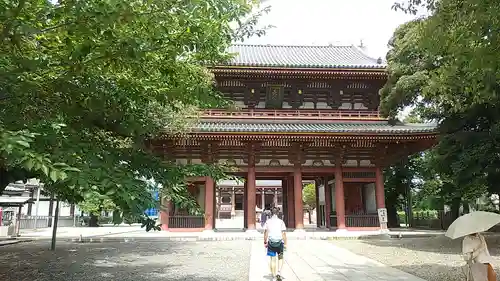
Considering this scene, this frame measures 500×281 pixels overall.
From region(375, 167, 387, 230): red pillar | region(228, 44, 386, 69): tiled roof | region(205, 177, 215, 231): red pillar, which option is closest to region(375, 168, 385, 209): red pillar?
region(375, 167, 387, 230): red pillar

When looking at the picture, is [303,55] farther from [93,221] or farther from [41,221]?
[41,221]

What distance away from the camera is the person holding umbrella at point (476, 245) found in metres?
5.02

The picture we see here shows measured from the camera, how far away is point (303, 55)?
2439 cm

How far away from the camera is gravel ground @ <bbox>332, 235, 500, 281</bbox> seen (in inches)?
352

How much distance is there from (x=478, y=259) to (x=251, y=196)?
Answer: 13591 millimetres

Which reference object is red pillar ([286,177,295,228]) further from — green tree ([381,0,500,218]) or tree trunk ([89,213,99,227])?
tree trunk ([89,213,99,227])

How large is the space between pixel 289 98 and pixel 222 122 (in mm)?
3881

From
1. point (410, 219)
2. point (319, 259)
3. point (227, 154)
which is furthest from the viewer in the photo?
point (410, 219)

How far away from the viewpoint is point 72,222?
35219 mm

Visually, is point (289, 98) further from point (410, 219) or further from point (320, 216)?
point (410, 219)

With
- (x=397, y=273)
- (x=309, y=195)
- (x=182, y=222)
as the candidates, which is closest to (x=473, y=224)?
(x=397, y=273)

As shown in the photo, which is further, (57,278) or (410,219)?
(410,219)

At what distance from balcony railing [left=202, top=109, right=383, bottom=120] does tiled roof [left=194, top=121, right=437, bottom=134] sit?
37 cm

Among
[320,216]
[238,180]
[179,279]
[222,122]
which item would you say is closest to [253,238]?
[222,122]
